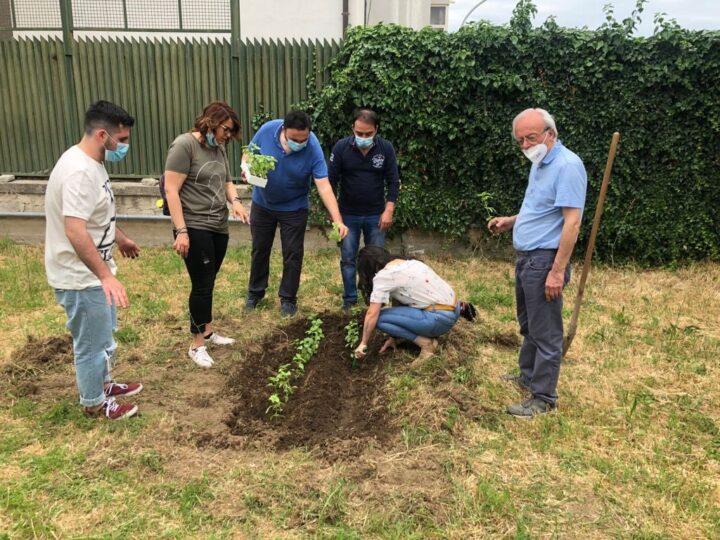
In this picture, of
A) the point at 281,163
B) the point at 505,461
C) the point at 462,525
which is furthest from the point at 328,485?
the point at 281,163

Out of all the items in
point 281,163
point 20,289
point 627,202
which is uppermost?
point 281,163

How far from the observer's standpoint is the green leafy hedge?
665 cm

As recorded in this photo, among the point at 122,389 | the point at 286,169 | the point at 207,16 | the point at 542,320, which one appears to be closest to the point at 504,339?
the point at 542,320

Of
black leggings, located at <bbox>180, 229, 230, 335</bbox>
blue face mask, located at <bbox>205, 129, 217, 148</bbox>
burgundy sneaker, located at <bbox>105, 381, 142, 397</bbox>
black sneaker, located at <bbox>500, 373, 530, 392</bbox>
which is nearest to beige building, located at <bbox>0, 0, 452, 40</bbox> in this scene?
blue face mask, located at <bbox>205, 129, 217, 148</bbox>

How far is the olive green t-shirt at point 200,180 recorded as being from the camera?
400 centimetres

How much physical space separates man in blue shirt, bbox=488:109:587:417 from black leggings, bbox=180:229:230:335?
213 centimetres

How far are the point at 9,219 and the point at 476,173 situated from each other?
6117 millimetres

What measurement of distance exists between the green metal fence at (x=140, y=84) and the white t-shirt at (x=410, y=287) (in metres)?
3.98

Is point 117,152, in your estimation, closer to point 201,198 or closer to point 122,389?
point 201,198

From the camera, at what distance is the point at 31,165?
7992mm

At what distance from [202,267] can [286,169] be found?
1264 mm

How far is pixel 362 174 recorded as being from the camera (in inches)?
211

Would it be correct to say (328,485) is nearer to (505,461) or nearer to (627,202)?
(505,461)

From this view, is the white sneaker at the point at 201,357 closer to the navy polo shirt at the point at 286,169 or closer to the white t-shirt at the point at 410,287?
the white t-shirt at the point at 410,287
